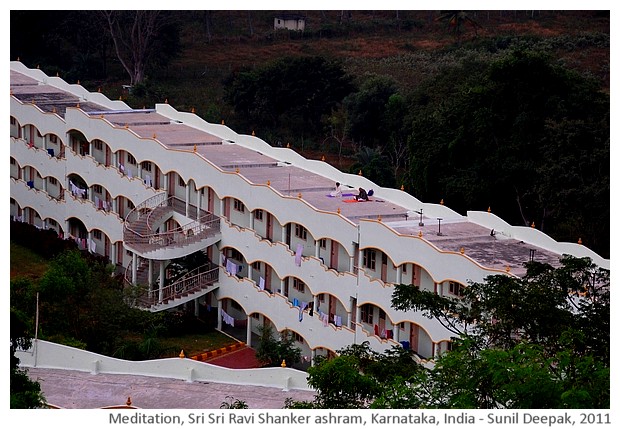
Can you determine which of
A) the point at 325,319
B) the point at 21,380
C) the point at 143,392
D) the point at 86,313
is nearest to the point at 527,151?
the point at 325,319

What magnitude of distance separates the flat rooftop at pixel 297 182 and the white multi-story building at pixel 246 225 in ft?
0.26

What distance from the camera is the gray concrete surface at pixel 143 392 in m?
35.1

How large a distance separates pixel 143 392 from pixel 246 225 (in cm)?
1281

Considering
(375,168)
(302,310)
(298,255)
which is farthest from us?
(375,168)

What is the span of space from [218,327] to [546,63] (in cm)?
1602

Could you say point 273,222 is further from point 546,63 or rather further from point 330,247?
point 546,63

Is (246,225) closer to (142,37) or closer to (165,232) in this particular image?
(165,232)

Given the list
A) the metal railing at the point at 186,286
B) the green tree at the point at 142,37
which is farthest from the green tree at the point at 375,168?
the green tree at the point at 142,37

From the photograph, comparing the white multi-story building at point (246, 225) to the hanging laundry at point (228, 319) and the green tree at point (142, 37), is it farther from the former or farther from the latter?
the green tree at point (142, 37)

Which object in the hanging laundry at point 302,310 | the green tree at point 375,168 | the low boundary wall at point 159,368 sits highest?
the green tree at point 375,168

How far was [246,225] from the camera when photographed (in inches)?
1882

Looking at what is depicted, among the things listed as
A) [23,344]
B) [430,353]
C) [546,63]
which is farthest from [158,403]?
[546,63]

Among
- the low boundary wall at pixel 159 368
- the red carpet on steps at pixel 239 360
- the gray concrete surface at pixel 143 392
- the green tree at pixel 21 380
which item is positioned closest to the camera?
the green tree at pixel 21 380

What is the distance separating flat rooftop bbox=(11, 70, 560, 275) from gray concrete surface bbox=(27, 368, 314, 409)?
24.3 feet
